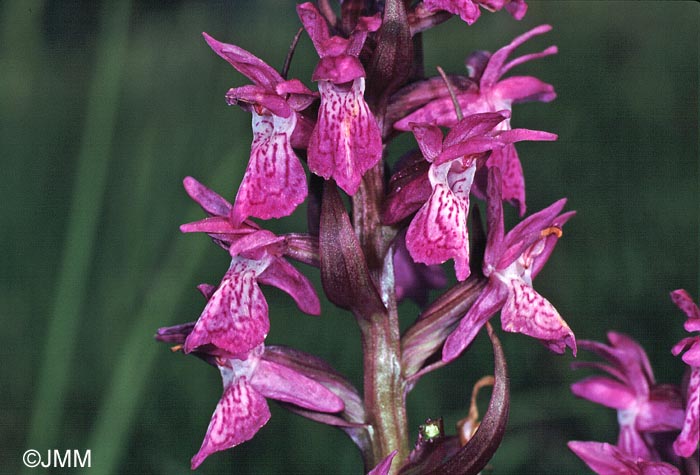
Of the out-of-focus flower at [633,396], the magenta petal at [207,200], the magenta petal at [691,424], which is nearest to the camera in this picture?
the magenta petal at [691,424]

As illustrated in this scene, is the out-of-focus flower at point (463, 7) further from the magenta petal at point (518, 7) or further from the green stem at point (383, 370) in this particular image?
the green stem at point (383, 370)

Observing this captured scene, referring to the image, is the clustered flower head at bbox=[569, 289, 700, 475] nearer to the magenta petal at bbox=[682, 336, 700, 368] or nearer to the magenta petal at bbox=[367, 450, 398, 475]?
the magenta petal at bbox=[682, 336, 700, 368]

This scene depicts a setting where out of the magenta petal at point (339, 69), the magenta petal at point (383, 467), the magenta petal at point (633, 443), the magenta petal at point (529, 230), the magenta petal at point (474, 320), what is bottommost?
the magenta petal at point (633, 443)

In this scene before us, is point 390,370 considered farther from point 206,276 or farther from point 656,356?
point 206,276

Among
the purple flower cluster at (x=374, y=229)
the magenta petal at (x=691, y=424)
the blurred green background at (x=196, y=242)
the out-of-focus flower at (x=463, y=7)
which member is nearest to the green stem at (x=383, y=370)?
the purple flower cluster at (x=374, y=229)

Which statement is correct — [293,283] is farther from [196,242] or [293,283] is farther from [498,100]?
[196,242]

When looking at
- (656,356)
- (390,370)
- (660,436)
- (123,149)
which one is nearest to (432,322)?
(390,370)

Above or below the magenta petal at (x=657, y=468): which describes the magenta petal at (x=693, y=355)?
above

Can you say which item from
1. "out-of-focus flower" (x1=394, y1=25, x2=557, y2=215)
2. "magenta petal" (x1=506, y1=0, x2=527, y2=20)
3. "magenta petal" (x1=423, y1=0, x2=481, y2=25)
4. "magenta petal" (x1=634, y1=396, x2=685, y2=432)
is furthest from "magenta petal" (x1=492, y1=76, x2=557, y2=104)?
"magenta petal" (x1=634, y1=396, x2=685, y2=432)

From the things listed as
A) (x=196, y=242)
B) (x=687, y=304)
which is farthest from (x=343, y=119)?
(x=196, y=242)
